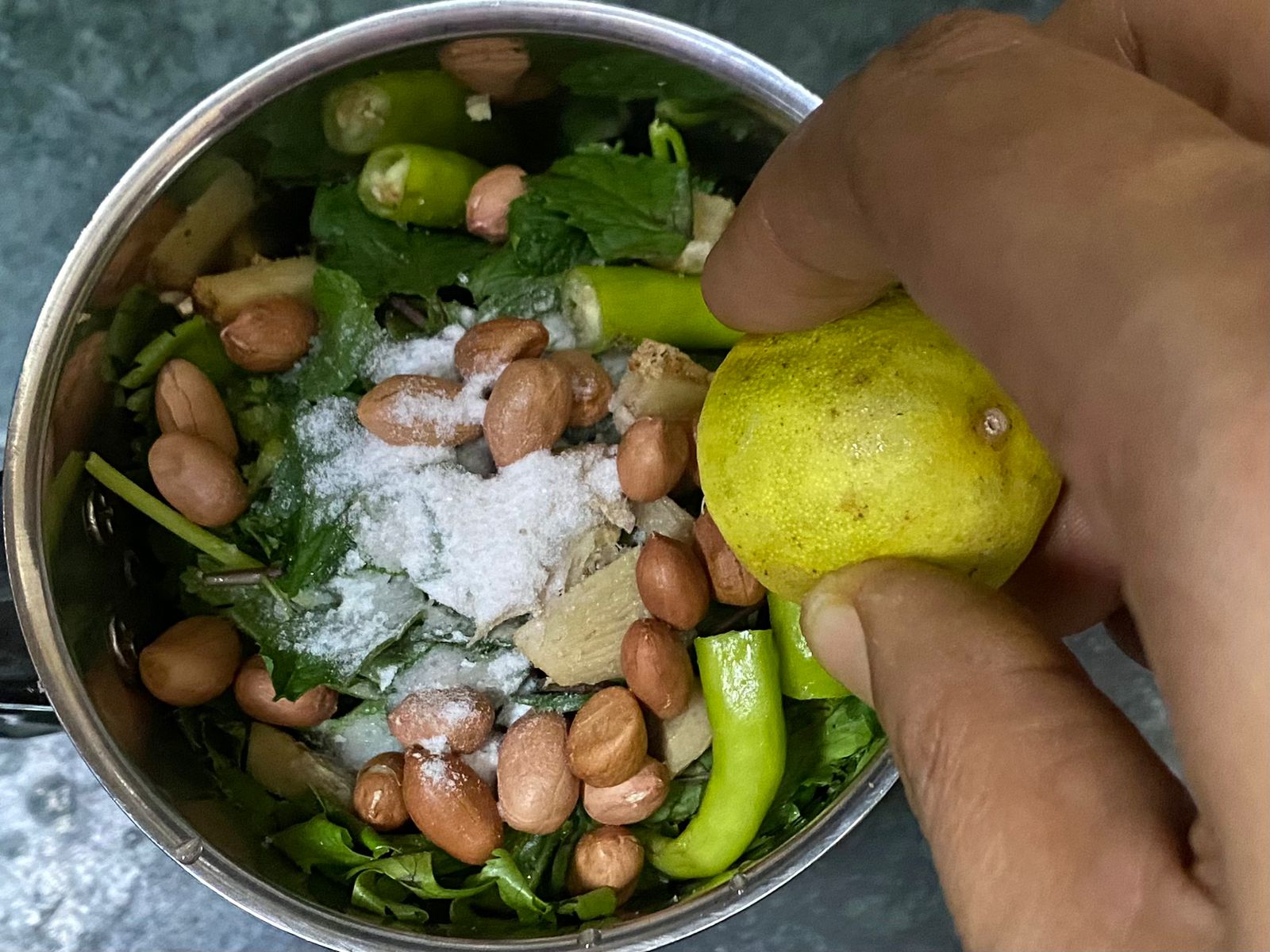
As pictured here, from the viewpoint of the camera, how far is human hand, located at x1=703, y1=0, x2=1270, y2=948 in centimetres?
Result: 26

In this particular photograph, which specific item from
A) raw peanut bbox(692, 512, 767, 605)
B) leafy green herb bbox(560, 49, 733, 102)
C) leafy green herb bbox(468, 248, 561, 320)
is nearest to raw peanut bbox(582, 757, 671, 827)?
raw peanut bbox(692, 512, 767, 605)

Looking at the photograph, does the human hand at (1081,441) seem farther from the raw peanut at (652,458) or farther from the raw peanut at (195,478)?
the raw peanut at (195,478)

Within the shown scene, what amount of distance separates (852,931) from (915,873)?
8 centimetres

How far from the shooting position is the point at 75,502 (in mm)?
660

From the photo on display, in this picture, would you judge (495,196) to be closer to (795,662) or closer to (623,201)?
(623,201)

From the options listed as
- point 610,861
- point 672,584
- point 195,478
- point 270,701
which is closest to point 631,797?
point 610,861

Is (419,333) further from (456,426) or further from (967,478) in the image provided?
(967,478)

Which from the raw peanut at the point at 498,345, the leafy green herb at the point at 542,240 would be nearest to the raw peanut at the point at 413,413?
the raw peanut at the point at 498,345

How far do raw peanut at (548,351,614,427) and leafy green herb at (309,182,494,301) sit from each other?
12cm

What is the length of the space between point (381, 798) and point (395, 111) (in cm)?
48

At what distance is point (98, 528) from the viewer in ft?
2.26

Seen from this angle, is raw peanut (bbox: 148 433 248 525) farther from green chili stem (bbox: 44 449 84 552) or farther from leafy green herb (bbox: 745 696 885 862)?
leafy green herb (bbox: 745 696 885 862)

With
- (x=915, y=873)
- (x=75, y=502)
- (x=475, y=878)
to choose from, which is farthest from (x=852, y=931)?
(x=75, y=502)

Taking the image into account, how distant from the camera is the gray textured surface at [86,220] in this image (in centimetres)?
86
